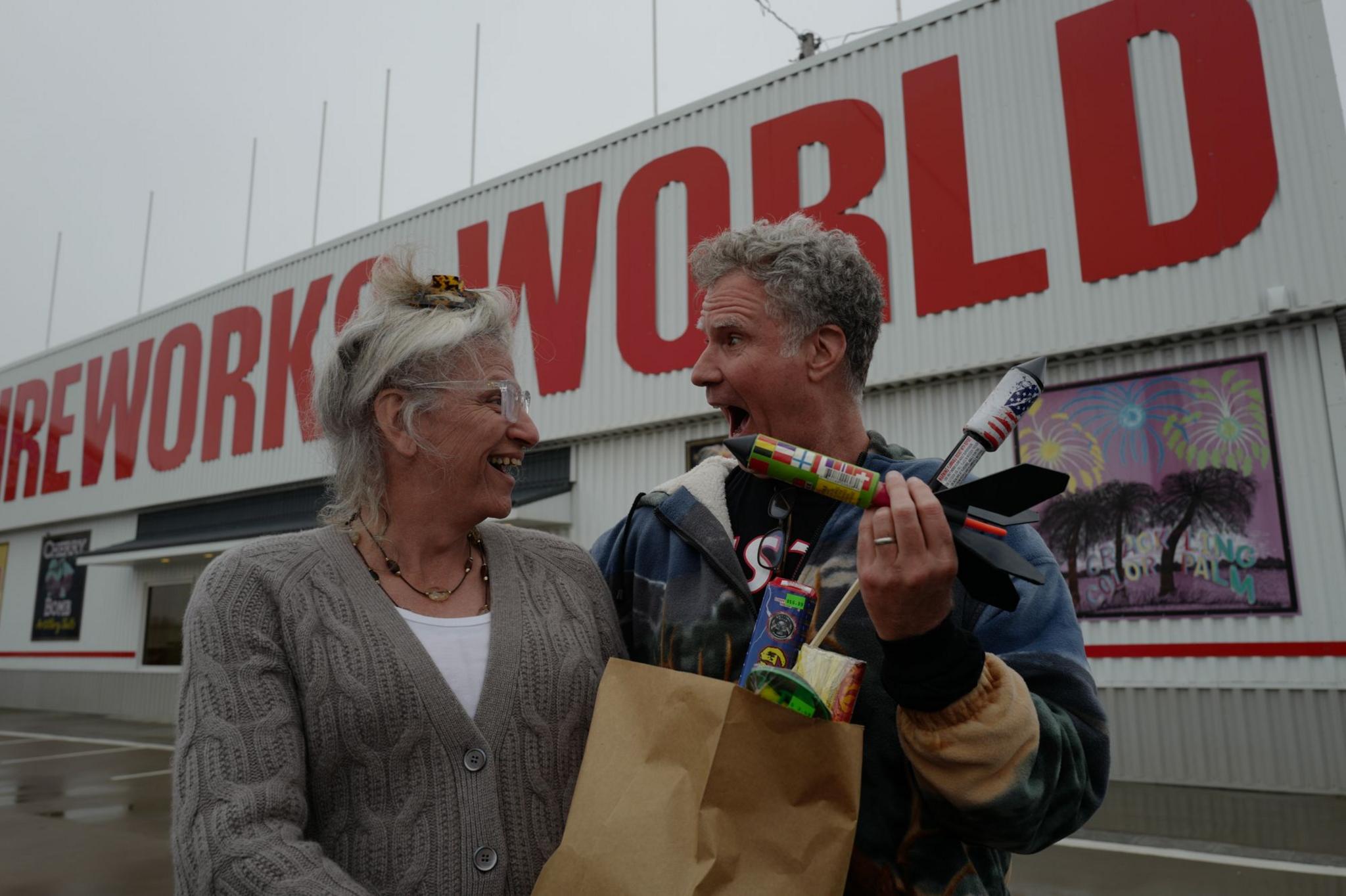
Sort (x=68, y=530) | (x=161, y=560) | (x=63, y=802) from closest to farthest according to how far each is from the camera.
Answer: (x=63, y=802), (x=161, y=560), (x=68, y=530)

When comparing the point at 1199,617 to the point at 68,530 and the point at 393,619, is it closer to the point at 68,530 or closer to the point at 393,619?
the point at 393,619

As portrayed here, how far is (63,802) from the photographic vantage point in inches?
306

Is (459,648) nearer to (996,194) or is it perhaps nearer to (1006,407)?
(1006,407)

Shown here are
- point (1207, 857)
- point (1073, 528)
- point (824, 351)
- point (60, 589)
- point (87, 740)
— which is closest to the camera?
point (824, 351)

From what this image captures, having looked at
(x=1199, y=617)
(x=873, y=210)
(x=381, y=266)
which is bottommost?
(x=1199, y=617)

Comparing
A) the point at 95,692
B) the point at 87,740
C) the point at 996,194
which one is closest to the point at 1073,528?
the point at 996,194

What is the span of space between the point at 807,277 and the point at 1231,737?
22.9 ft

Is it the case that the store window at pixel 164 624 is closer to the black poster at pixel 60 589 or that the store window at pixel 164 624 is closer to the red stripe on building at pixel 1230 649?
the black poster at pixel 60 589

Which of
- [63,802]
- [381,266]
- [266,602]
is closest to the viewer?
[266,602]

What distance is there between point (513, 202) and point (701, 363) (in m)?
10.7

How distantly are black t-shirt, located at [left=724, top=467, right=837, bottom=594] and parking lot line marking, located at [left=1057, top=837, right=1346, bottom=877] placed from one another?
4808 mm

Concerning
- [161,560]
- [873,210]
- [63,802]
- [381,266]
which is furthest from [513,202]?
[381,266]

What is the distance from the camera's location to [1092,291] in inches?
308

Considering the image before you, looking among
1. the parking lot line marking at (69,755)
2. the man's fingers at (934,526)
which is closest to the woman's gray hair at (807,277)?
the man's fingers at (934,526)
